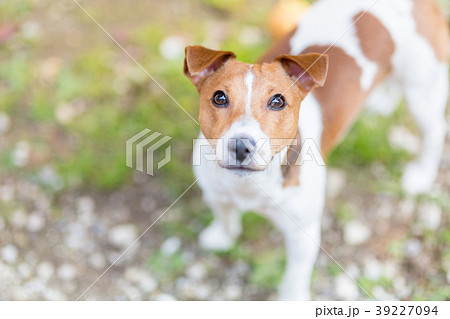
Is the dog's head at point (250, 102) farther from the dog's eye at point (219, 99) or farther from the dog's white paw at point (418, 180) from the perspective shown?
the dog's white paw at point (418, 180)

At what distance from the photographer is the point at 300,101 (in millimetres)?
2469

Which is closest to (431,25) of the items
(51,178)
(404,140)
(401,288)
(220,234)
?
(404,140)

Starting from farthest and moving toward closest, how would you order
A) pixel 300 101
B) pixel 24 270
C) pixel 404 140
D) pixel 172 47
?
1. pixel 172 47
2. pixel 404 140
3. pixel 24 270
4. pixel 300 101

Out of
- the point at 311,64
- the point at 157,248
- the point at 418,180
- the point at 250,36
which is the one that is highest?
the point at 311,64

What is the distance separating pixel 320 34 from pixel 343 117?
489 millimetres

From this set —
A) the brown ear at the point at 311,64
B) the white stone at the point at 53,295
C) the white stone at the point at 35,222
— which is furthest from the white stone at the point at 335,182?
the white stone at the point at 35,222

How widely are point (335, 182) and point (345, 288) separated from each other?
31.2 inches

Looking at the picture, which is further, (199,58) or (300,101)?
(300,101)

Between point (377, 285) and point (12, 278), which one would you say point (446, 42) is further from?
point (12, 278)

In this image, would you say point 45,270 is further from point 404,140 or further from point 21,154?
point 404,140

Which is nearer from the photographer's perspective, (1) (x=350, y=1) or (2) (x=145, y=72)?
(1) (x=350, y=1)

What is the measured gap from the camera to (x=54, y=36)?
14.6 ft

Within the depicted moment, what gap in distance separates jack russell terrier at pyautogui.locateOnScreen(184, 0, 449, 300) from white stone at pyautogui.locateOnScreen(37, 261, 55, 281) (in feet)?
3.62
